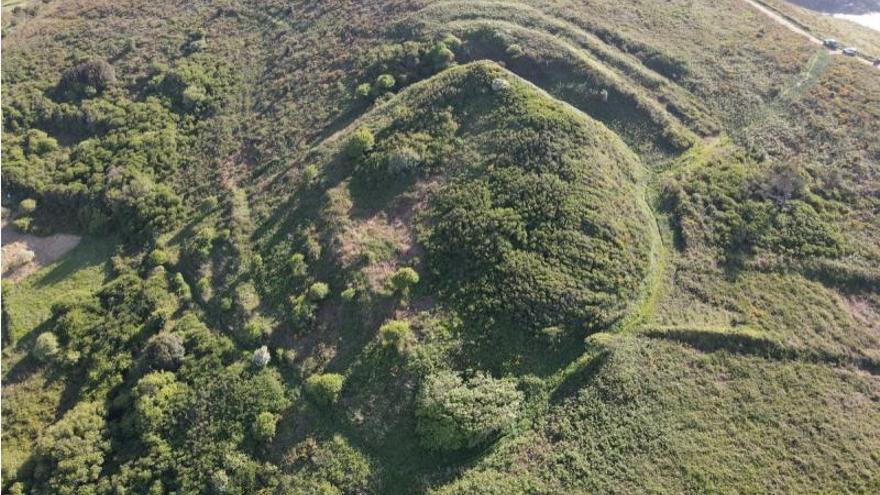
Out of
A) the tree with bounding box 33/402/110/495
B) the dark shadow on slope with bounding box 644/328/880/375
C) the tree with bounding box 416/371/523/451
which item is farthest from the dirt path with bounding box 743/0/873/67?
the tree with bounding box 33/402/110/495

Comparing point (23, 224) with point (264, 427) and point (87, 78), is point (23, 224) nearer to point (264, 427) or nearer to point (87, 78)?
point (87, 78)

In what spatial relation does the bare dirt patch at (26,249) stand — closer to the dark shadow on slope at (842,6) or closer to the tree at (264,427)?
the tree at (264,427)

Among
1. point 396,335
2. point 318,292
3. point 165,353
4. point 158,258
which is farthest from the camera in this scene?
point 158,258

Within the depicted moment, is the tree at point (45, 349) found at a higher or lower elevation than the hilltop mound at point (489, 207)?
lower

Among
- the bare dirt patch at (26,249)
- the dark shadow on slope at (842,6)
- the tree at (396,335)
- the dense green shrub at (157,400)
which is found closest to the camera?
the dense green shrub at (157,400)

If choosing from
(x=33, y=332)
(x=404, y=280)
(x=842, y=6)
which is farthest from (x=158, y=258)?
(x=842, y=6)

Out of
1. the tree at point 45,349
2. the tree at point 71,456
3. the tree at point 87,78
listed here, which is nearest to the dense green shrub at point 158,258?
the tree at point 45,349

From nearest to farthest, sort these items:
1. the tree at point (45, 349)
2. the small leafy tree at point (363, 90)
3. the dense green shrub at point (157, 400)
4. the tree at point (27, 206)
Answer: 1. the dense green shrub at point (157, 400)
2. the tree at point (45, 349)
3. the tree at point (27, 206)
4. the small leafy tree at point (363, 90)

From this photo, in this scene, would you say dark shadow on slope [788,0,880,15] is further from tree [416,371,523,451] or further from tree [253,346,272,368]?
tree [253,346,272,368]
